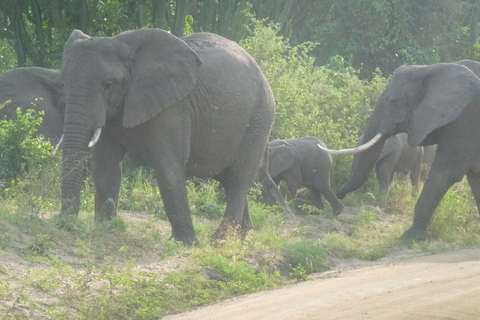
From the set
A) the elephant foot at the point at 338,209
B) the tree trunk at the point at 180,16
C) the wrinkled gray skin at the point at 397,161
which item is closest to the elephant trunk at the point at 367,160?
the elephant foot at the point at 338,209

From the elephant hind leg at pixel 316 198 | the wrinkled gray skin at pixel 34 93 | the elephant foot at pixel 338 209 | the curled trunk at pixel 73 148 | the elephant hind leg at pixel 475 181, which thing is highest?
the curled trunk at pixel 73 148

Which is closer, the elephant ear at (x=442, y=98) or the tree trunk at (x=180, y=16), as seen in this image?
the elephant ear at (x=442, y=98)

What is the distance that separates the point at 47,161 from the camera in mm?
9984

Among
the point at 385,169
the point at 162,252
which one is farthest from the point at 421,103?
the point at 162,252

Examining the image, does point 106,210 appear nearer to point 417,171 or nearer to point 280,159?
point 280,159

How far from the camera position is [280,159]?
13969 mm

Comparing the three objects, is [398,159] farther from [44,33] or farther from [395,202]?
[44,33]

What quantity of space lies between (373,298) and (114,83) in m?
3.53

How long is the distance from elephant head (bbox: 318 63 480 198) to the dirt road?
10.1 ft

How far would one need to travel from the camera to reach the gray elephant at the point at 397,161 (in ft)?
50.4

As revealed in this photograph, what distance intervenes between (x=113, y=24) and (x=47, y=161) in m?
6.80

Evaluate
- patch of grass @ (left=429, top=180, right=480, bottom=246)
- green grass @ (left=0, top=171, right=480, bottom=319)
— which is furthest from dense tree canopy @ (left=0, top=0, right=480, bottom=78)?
patch of grass @ (left=429, top=180, right=480, bottom=246)

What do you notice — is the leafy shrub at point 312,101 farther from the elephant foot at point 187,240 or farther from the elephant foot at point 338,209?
the elephant foot at point 187,240

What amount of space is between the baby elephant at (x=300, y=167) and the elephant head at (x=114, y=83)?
4.94 m
